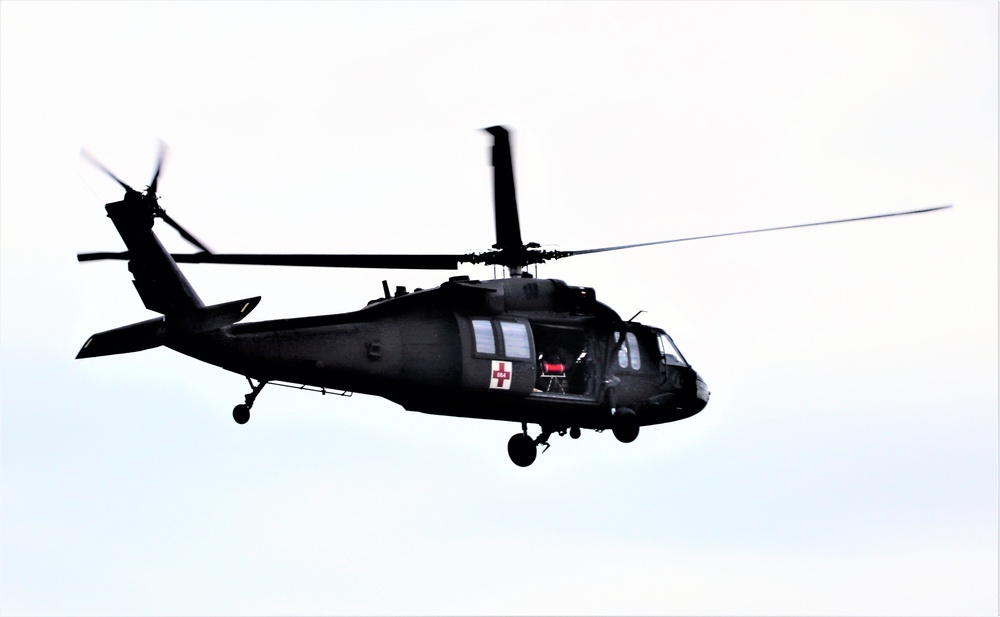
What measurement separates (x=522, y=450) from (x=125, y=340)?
10311mm

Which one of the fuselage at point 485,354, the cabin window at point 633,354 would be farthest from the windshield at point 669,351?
the cabin window at point 633,354

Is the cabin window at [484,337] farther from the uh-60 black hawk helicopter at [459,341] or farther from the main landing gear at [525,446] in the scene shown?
the main landing gear at [525,446]

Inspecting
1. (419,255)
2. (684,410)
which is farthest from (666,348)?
(419,255)

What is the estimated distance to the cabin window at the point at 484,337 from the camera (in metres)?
32.8

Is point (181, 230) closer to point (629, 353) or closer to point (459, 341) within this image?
point (459, 341)

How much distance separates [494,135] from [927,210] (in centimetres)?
870

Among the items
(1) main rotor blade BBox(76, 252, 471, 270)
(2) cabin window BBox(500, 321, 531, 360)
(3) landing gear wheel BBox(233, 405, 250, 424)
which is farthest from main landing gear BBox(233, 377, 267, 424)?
(2) cabin window BBox(500, 321, 531, 360)

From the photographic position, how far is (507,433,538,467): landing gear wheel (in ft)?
117

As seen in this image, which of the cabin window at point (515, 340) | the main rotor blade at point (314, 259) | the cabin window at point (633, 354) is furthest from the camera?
the cabin window at point (633, 354)

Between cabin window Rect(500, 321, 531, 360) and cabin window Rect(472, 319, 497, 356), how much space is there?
28 centimetres

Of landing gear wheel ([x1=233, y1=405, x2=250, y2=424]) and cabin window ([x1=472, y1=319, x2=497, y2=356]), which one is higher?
cabin window ([x1=472, y1=319, x2=497, y2=356])

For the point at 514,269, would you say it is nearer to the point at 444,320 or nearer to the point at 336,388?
the point at 444,320

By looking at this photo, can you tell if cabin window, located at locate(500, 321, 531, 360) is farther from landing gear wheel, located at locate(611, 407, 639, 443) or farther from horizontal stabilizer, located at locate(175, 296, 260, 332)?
horizontal stabilizer, located at locate(175, 296, 260, 332)

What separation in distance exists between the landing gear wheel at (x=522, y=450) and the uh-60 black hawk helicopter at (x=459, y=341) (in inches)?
0.9
